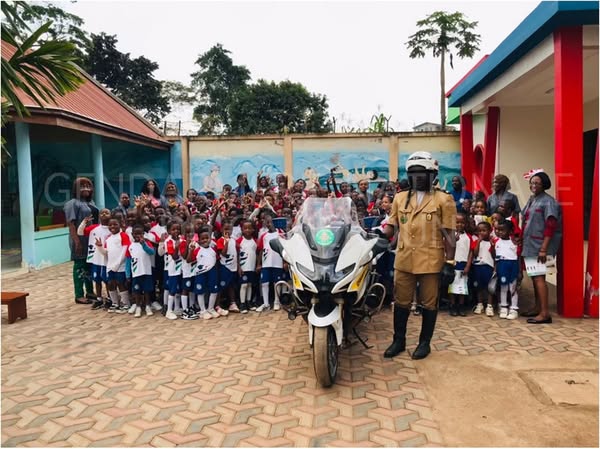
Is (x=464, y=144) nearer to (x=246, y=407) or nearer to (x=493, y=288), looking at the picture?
(x=493, y=288)

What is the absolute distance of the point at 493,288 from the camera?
5.56 meters

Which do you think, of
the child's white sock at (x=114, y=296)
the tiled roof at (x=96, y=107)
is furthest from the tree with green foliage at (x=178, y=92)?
the child's white sock at (x=114, y=296)

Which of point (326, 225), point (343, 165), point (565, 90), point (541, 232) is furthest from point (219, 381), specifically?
point (343, 165)

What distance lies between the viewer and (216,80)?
35.4m

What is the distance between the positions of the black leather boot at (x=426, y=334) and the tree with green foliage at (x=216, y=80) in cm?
3174

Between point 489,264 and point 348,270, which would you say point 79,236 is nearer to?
point 348,270

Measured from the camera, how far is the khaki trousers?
4.11 m

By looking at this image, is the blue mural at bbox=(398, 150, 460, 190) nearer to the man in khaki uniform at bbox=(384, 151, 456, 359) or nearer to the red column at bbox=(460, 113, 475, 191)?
the red column at bbox=(460, 113, 475, 191)

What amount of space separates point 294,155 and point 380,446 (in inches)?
466

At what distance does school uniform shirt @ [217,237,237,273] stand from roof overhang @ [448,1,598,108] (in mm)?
4419

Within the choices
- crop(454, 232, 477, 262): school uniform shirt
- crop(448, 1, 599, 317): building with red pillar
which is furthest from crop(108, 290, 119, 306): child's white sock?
crop(448, 1, 599, 317): building with red pillar

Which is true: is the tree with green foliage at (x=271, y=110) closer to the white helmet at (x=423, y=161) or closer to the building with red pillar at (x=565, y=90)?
the building with red pillar at (x=565, y=90)

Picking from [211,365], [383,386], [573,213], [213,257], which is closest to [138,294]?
[213,257]

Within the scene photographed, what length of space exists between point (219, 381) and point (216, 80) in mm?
34340
